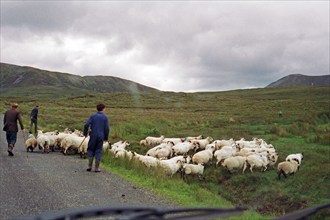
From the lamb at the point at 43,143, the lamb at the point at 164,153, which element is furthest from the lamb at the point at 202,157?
the lamb at the point at 43,143

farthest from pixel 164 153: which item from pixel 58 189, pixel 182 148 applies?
pixel 58 189

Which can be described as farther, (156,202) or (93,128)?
(93,128)

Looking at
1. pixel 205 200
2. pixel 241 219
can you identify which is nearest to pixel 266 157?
pixel 205 200

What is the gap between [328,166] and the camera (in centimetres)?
1588

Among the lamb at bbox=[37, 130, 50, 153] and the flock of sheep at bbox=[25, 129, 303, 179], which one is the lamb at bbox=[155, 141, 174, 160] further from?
the lamb at bbox=[37, 130, 50, 153]

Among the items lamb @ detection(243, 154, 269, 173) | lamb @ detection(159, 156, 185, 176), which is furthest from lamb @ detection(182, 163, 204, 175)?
lamb @ detection(243, 154, 269, 173)

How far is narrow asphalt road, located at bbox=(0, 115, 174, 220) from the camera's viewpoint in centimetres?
910

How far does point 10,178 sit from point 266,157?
10.0 m

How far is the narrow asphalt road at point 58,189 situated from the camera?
358 inches

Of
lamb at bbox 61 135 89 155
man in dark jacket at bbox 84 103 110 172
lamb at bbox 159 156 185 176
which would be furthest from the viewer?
lamb at bbox 61 135 89 155

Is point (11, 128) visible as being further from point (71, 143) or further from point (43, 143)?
point (71, 143)

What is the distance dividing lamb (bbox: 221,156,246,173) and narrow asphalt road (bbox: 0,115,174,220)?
5.30 m

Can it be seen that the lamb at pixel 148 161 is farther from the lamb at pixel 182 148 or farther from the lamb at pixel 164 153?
the lamb at pixel 182 148

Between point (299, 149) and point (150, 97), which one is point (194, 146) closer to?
point (299, 149)
